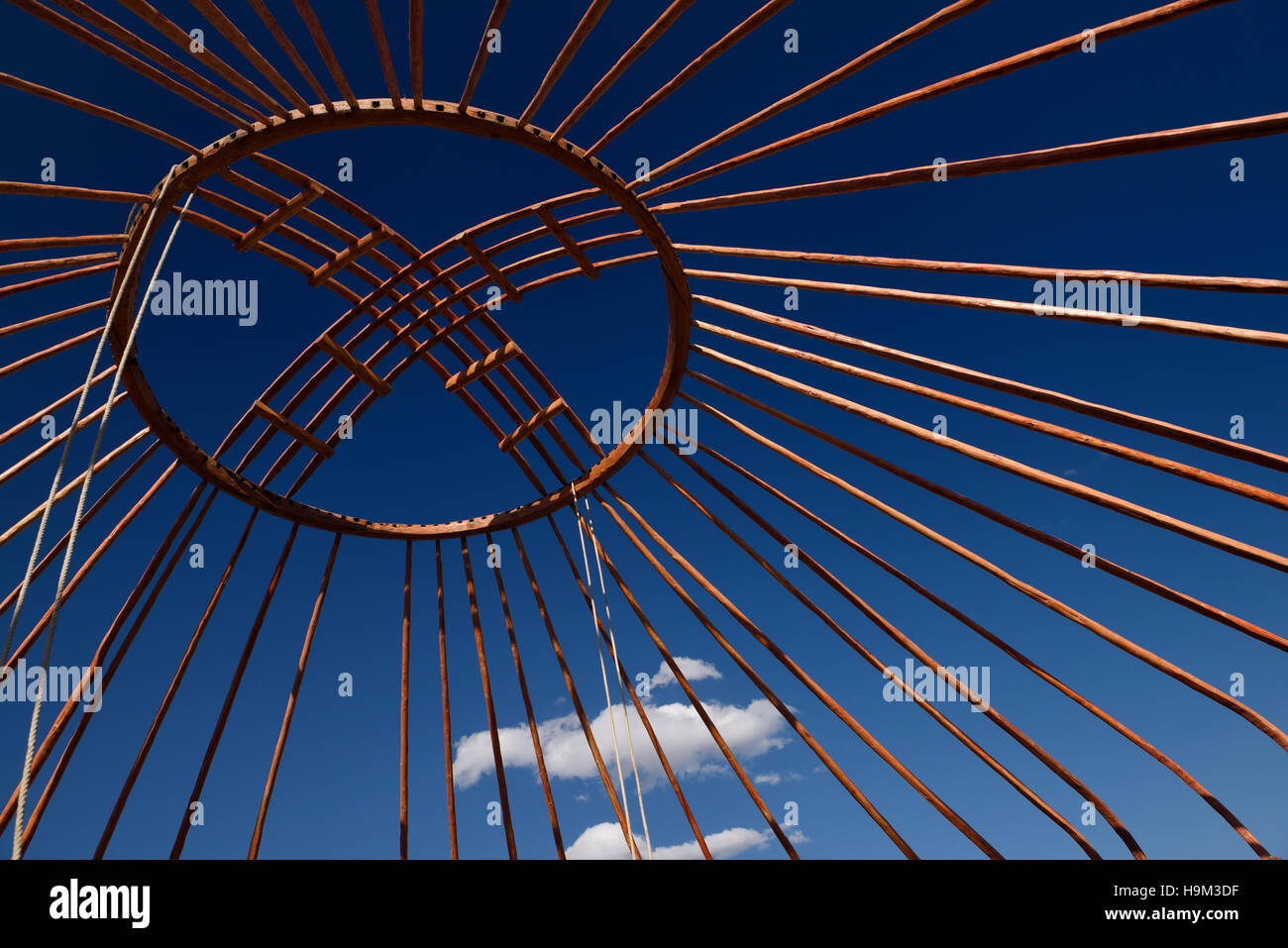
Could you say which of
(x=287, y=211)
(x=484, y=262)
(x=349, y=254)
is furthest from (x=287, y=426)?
(x=484, y=262)

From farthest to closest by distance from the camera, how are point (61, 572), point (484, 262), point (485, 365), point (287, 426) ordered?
point (287, 426) → point (485, 365) → point (484, 262) → point (61, 572)

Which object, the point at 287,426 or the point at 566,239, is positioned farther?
the point at 287,426

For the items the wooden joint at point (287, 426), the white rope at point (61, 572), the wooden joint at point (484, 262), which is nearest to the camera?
the white rope at point (61, 572)

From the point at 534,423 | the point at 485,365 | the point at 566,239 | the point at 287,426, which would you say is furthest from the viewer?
the point at 534,423

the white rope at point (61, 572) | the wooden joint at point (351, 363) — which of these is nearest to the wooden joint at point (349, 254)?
the wooden joint at point (351, 363)

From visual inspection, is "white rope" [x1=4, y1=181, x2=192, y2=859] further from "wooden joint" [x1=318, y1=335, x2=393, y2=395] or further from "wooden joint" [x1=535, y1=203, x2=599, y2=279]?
"wooden joint" [x1=535, y1=203, x2=599, y2=279]

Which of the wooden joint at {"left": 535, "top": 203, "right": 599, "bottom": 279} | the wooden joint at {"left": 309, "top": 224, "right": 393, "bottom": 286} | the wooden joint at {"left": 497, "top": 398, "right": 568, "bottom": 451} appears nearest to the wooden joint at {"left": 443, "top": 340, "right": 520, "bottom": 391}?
the wooden joint at {"left": 497, "top": 398, "right": 568, "bottom": 451}

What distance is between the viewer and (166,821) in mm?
8086

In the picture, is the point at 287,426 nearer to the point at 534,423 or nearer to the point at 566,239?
the point at 534,423

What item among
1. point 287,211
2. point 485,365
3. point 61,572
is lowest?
point 61,572

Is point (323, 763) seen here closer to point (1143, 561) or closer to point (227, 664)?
point (227, 664)

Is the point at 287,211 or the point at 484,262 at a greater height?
the point at 287,211

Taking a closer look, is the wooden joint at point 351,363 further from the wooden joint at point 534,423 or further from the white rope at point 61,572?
the white rope at point 61,572
